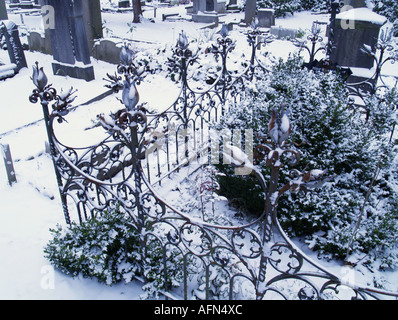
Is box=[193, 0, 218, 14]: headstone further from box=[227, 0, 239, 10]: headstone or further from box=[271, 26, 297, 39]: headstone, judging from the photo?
box=[227, 0, 239, 10]: headstone

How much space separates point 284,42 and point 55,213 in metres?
11.6

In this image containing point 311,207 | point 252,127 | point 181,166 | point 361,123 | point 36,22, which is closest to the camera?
point 311,207

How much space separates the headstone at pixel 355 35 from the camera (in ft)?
25.5

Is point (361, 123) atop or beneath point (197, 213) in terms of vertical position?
atop

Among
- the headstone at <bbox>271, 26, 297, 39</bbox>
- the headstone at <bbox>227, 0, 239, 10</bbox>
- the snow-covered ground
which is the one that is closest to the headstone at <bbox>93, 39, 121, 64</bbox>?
the snow-covered ground

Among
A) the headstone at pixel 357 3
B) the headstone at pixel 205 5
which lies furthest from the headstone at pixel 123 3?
the headstone at pixel 357 3

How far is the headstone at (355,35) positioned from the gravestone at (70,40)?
601 centimetres

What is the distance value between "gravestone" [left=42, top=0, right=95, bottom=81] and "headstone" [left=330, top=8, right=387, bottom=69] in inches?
237

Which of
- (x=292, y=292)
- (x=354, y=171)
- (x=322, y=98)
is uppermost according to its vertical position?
(x=322, y=98)

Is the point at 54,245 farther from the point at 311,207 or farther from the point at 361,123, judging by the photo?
the point at 361,123

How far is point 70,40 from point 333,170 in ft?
23.4

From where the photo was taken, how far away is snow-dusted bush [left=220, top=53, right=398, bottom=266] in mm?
3611

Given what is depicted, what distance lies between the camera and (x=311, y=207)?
3789 millimetres
